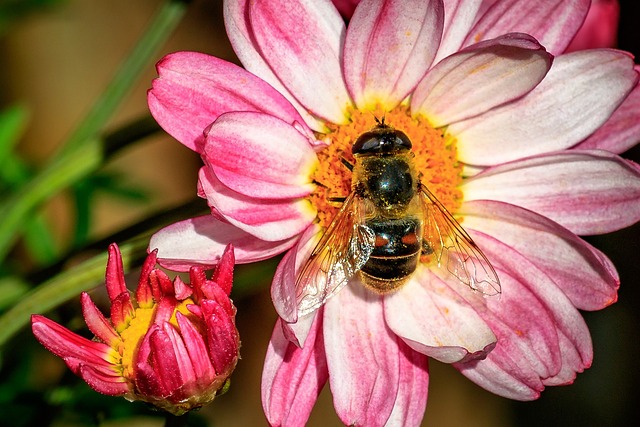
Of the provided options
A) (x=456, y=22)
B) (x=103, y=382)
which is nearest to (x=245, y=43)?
(x=456, y=22)

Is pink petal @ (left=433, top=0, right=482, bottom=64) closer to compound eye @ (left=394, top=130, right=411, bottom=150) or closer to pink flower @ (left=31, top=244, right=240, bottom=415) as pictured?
compound eye @ (left=394, top=130, right=411, bottom=150)

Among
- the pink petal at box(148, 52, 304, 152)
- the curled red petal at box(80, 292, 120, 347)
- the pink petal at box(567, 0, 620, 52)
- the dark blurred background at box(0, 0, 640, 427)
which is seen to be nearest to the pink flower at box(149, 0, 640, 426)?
the pink petal at box(148, 52, 304, 152)

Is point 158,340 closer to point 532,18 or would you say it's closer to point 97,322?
point 97,322

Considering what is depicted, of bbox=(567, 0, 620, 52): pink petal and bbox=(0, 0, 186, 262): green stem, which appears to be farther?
bbox=(567, 0, 620, 52): pink petal

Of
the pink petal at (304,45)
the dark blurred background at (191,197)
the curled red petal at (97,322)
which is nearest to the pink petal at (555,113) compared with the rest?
the pink petal at (304,45)

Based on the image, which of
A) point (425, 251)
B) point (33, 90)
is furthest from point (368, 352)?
point (33, 90)

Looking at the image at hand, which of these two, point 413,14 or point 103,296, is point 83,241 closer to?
point 103,296
